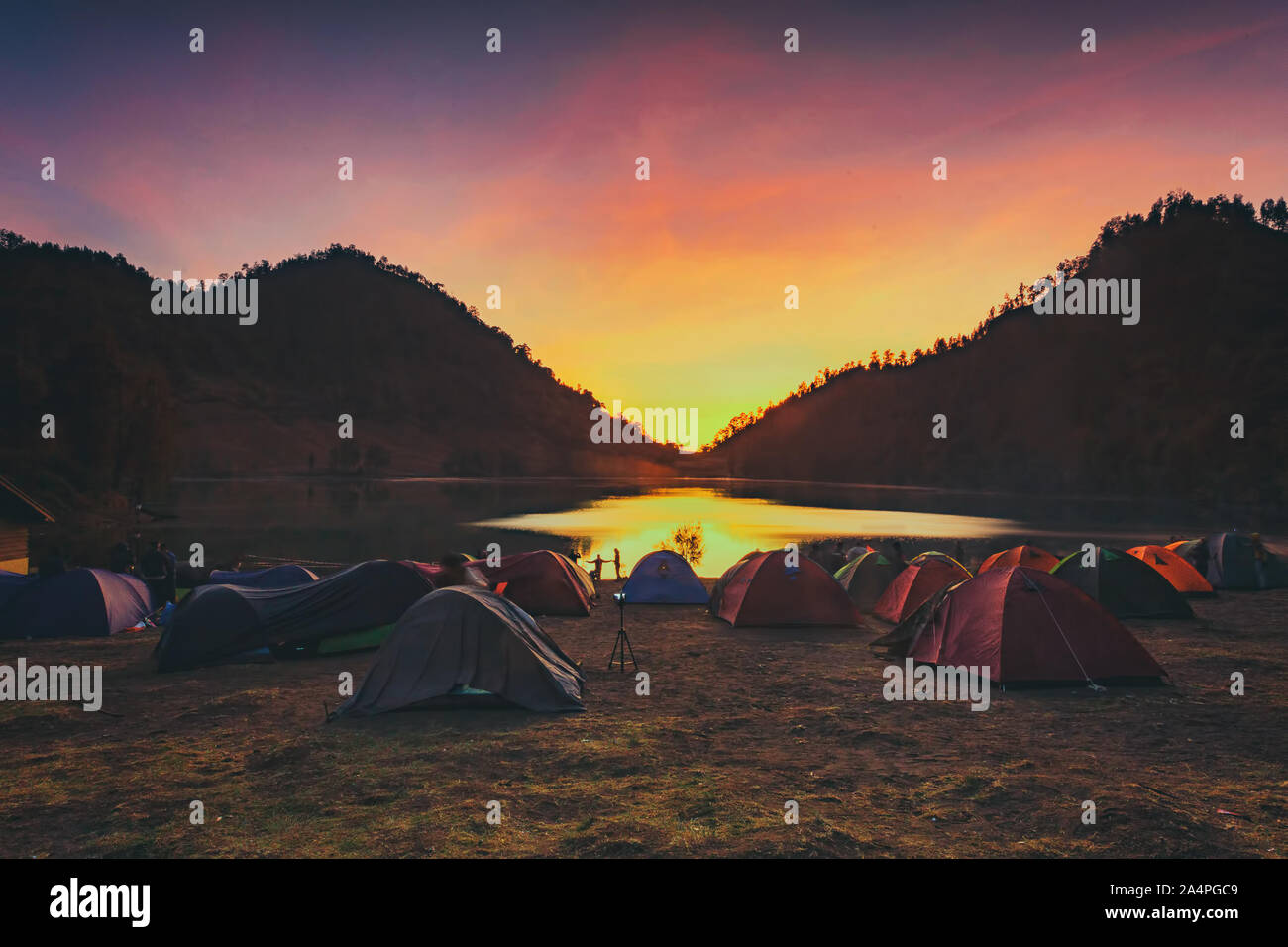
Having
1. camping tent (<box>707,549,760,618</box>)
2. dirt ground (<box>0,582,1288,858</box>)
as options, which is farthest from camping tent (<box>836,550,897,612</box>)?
dirt ground (<box>0,582,1288,858</box>)

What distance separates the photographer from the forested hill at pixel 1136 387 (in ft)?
302

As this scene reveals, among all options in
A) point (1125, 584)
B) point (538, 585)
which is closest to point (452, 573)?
point (538, 585)

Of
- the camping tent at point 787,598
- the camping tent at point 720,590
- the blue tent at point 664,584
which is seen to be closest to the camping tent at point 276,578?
the blue tent at point 664,584

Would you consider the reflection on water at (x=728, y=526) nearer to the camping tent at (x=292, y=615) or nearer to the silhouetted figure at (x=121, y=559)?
the silhouetted figure at (x=121, y=559)

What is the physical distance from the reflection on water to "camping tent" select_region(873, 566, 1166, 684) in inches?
961

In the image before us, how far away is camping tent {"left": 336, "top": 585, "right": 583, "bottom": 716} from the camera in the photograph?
977 cm

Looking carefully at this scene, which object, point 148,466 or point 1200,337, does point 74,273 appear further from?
point 1200,337

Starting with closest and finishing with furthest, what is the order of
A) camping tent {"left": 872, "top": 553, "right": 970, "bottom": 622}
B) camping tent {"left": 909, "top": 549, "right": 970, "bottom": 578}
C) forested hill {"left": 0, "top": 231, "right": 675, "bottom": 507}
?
camping tent {"left": 872, "top": 553, "right": 970, "bottom": 622}
camping tent {"left": 909, "top": 549, "right": 970, "bottom": 578}
forested hill {"left": 0, "top": 231, "right": 675, "bottom": 507}

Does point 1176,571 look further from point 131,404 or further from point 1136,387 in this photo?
point 1136,387

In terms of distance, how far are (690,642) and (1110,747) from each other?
769cm

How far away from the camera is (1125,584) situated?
643 inches

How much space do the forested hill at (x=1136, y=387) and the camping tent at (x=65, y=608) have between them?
94398 millimetres

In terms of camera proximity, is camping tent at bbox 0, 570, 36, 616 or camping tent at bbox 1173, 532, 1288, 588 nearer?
camping tent at bbox 0, 570, 36, 616

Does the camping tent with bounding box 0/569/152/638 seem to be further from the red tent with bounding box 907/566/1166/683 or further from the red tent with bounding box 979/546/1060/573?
the red tent with bounding box 979/546/1060/573
